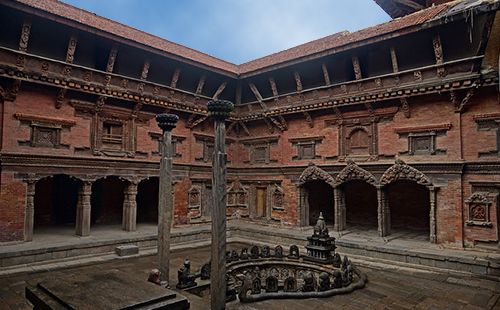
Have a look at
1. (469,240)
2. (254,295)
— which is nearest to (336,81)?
(469,240)

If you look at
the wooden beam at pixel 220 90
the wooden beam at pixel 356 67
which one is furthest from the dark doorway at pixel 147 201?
the wooden beam at pixel 356 67

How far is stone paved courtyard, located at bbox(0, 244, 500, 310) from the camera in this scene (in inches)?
321

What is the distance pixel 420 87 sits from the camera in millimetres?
13750

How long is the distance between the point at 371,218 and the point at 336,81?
8.02m

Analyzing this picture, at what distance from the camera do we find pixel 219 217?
717cm

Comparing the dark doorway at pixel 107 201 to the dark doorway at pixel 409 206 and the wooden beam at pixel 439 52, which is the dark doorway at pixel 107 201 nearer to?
→ the dark doorway at pixel 409 206

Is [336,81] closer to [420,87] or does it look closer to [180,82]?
[420,87]

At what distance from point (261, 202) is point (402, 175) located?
8.43 meters

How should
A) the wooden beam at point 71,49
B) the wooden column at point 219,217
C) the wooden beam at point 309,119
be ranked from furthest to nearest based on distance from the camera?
the wooden beam at point 309,119
the wooden beam at point 71,49
the wooden column at point 219,217

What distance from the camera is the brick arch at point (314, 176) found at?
16.9 m

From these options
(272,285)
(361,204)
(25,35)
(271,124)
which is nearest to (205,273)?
(272,285)

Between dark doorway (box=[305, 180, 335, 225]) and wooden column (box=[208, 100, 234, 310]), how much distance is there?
12584 mm

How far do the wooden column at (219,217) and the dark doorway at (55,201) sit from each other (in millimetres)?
12921

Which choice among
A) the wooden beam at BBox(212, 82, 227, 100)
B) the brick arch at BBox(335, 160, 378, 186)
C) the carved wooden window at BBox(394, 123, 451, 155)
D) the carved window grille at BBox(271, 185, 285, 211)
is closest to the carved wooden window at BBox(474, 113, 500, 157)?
the carved wooden window at BBox(394, 123, 451, 155)
